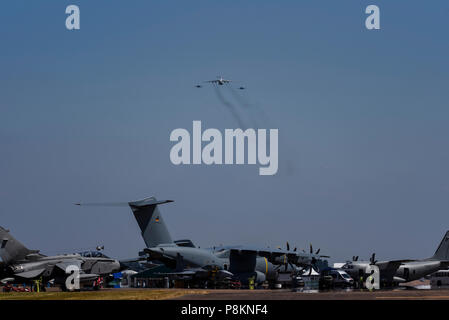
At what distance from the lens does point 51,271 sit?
2645 inches

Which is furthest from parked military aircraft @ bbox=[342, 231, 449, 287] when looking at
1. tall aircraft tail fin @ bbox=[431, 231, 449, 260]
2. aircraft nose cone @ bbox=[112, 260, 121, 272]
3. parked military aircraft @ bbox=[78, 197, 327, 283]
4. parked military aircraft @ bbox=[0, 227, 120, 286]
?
parked military aircraft @ bbox=[0, 227, 120, 286]

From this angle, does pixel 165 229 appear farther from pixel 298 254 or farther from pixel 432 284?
pixel 432 284

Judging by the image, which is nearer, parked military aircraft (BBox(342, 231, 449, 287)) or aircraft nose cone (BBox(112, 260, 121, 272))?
aircraft nose cone (BBox(112, 260, 121, 272))

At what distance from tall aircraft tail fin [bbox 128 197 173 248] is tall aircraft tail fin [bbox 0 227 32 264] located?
19.0 meters

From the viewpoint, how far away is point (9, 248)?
218ft

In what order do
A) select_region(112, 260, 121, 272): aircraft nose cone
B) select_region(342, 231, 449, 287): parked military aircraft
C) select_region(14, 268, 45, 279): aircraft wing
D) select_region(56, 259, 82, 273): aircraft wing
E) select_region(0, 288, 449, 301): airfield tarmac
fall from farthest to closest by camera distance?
1. select_region(342, 231, 449, 287): parked military aircraft
2. select_region(112, 260, 121, 272): aircraft nose cone
3. select_region(56, 259, 82, 273): aircraft wing
4. select_region(14, 268, 45, 279): aircraft wing
5. select_region(0, 288, 449, 301): airfield tarmac

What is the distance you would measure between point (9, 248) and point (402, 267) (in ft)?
145

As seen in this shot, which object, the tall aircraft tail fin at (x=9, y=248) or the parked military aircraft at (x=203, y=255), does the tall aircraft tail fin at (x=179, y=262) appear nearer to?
the parked military aircraft at (x=203, y=255)

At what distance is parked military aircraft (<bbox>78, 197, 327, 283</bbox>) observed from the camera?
259 ft

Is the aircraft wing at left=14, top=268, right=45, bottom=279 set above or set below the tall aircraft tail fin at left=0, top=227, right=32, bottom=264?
below

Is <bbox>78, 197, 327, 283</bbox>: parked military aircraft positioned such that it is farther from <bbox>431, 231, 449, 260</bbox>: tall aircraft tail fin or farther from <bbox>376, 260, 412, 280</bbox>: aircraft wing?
<bbox>431, 231, 449, 260</bbox>: tall aircraft tail fin

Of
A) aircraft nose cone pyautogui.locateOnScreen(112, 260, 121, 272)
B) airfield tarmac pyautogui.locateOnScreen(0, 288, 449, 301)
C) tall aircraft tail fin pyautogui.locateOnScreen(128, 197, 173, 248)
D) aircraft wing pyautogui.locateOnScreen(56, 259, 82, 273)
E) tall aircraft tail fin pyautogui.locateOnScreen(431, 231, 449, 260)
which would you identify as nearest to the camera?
airfield tarmac pyautogui.locateOnScreen(0, 288, 449, 301)

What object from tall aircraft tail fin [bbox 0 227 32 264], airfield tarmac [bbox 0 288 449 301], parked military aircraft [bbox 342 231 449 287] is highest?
tall aircraft tail fin [bbox 0 227 32 264]
